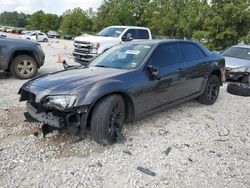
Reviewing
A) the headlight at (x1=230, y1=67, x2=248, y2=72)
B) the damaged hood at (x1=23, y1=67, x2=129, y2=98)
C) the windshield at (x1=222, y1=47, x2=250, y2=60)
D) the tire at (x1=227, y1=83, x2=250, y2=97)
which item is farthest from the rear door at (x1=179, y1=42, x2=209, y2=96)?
the windshield at (x1=222, y1=47, x2=250, y2=60)

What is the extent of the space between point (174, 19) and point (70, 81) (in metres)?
39.4

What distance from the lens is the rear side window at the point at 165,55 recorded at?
4.87 m

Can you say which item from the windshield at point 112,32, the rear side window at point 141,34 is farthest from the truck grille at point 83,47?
the rear side window at point 141,34

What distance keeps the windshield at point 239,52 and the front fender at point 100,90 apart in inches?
284

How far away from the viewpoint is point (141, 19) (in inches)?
1988

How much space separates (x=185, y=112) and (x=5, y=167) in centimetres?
363

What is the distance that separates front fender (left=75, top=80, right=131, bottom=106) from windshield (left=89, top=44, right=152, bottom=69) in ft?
1.96

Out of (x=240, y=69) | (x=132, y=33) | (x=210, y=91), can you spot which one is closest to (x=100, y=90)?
(x=210, y=91)

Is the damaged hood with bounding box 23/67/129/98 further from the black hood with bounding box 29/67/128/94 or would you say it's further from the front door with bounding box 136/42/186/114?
the front door with bounding box 136/42/186/114

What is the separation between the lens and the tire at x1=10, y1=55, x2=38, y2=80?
27.1 feet

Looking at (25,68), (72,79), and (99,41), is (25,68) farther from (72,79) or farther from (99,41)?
(72,79)

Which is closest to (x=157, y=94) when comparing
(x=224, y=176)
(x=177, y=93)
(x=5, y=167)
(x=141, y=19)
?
(x=177, y=93)

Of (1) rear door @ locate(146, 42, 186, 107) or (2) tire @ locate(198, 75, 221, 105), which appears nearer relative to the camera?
(1) rear door @ locate(146, 42, 186, 107)

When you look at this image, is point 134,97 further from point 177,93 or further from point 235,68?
point 235,68
